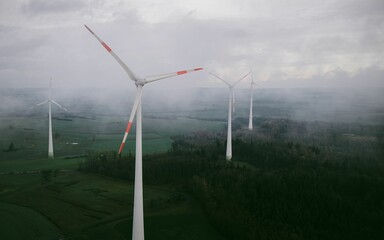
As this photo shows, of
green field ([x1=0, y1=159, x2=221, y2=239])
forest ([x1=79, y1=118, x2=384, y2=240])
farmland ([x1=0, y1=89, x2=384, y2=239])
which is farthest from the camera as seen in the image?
forest ([x1=79, y1=118, x2=384, y2=240])

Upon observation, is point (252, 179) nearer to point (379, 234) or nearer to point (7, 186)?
point (379, 234)

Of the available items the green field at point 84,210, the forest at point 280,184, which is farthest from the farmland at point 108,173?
the forest at point 280,184

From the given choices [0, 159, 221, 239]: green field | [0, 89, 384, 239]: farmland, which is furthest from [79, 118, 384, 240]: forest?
[0, 159, 221, 239]: green field

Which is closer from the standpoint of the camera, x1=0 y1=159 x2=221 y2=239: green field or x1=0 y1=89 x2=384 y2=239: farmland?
x1=0 y1=159 x2=221 y2=239: green field

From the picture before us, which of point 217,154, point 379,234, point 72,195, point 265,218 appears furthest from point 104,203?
point 217,154

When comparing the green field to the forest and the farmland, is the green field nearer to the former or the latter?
the farmland

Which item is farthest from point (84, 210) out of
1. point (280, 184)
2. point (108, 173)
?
point (280, 184)

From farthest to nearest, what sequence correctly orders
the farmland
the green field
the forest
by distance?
the forest → the farmland → the green field

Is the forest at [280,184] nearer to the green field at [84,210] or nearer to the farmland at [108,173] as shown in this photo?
the farmland at [108,173]

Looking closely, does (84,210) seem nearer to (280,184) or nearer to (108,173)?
(108,173)
